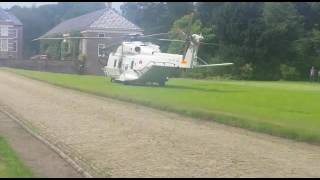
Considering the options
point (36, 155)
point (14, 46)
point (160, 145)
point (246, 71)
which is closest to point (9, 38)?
point (14, 46)

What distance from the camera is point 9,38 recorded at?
3863 inches

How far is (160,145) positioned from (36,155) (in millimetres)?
3047

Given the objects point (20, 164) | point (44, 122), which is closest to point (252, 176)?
point (20, 164)

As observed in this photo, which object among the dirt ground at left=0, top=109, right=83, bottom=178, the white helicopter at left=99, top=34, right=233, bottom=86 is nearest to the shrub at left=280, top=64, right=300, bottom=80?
the white helicopter at left=99, top=34, right=233, bottom=86

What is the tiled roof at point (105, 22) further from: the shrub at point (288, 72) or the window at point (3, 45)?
the shrub at point (288, 72)

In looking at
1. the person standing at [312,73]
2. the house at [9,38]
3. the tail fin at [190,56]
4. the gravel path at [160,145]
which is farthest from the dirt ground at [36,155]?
the house at [9,38]

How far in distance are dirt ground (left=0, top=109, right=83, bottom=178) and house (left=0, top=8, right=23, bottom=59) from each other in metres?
76.5

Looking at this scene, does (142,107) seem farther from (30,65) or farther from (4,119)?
(30,65)

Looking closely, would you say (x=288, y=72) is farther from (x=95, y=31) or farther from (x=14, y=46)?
(x=14, y=46)

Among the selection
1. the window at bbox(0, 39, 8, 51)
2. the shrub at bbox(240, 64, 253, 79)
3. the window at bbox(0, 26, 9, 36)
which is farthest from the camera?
the window at bbox(0, 26, 9, 36)

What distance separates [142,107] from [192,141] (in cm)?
980

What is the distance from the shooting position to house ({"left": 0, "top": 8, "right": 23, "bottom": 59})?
91.5 meters

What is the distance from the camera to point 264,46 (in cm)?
6956

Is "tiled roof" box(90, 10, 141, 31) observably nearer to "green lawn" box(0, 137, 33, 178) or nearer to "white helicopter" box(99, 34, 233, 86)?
"white helicopter" box(99, 34, 233, 86)
